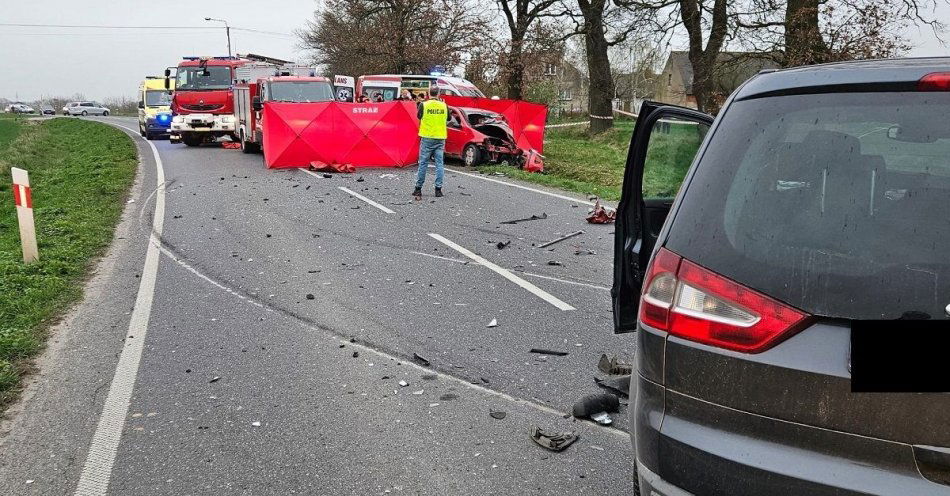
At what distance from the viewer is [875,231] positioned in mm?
1978

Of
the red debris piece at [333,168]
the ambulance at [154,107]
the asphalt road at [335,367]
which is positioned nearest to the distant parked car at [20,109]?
the ambulance at [154,107]

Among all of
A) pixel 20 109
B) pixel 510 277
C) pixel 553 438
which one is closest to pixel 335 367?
pixel 553 438

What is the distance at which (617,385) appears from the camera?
A: 4668 mm

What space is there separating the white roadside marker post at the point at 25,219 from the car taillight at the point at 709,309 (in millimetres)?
8138

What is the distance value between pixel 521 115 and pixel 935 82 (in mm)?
19557

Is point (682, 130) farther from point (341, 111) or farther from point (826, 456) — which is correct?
point (341, 111)

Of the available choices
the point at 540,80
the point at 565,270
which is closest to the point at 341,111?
the point at 565,270

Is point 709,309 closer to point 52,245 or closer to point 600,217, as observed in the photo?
point 600,217

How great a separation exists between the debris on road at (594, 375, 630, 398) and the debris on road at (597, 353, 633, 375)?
0.13 m

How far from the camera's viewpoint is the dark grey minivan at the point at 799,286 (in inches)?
73.8

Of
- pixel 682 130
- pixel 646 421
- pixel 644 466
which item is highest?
pixel 682 130

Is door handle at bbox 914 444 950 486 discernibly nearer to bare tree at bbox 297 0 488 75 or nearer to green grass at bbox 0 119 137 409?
green grass at bbox 0 119 137 409

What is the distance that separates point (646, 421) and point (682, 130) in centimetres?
189

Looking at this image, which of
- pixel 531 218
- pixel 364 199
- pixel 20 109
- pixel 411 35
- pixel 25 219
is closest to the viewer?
pixel 25 219
